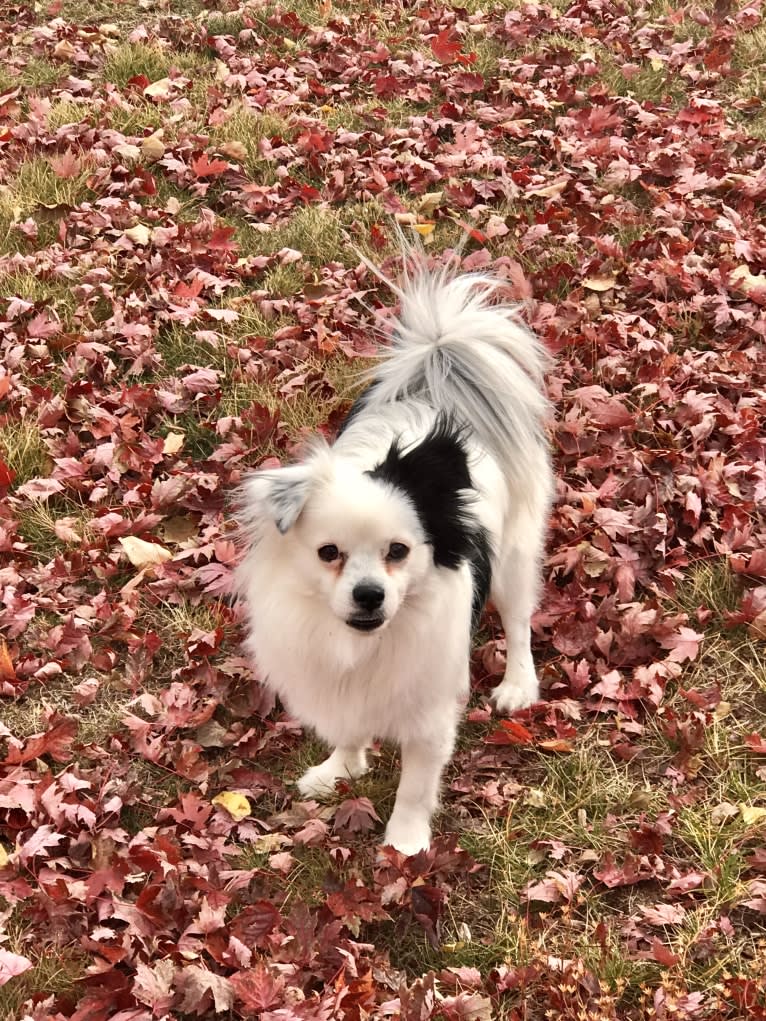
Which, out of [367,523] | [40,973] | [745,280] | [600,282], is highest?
[367,523]

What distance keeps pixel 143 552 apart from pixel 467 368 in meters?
1.49

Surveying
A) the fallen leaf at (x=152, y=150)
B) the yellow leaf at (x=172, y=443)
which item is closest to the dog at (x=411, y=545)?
the yellow leaf at (x=172, y=443)

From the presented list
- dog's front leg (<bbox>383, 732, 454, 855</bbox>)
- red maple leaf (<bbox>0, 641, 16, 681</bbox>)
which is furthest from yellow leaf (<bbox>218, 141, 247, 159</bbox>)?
dog's front leg (<bbox>383, 732, 454, 855</bbox>)

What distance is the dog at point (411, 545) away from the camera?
2117 millimetres

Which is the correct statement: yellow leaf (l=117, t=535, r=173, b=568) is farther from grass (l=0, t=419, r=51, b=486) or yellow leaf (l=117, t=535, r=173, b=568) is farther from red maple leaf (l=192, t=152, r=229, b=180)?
red maple leaf (l=192, t=152, r=229, b=180)

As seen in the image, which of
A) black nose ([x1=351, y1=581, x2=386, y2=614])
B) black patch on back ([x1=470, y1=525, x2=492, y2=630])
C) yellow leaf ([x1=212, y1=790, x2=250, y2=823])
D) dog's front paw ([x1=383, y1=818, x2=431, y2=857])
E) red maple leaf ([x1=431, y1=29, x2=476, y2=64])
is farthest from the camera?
red maple leaf ([x1=431, y1=29, x2=476, y2=64])

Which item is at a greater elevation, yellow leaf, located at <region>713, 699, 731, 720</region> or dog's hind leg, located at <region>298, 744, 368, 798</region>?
yellow leaf, located at <region>713, 699, 731, 720</region>

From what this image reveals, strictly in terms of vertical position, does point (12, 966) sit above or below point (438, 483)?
below

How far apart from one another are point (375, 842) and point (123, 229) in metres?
3.76

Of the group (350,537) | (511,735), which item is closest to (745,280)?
(511,735)

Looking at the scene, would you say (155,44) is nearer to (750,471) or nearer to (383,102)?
(383,102)

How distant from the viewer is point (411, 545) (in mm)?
2135

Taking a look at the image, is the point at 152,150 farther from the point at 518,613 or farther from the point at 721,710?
the point at 721,710

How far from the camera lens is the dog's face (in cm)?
206
